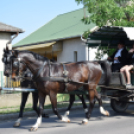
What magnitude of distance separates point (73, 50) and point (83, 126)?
41.3ft

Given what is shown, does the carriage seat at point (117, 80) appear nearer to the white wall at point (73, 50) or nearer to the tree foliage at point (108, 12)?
the tree foliage at point (108, 12)

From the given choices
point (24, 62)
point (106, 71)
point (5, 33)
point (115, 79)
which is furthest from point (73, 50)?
point (24, 62)

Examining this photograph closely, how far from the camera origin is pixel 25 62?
24.0 ft

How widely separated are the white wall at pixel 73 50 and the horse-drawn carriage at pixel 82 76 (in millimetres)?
8571

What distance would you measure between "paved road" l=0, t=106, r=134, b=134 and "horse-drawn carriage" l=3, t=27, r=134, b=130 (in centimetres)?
30

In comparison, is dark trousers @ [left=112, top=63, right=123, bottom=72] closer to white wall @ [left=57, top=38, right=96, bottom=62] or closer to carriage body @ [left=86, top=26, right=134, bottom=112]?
carriage body @ [left=86, top=26, right=134, bottom=112]

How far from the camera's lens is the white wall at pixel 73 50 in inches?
737

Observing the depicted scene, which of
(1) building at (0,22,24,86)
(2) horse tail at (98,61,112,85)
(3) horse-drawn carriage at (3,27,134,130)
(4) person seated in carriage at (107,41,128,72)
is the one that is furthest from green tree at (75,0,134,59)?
(2) horse tail at (98,61,112,85)

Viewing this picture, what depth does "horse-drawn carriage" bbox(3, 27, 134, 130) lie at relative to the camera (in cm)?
727

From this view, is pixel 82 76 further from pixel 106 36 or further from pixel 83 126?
pixel 106 36

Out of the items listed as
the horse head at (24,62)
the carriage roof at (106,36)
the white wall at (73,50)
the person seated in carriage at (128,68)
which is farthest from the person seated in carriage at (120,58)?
the white wall at (73,50)

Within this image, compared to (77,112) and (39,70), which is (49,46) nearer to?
(77,112)

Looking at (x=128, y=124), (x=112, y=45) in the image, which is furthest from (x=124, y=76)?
(x=112, y=45)

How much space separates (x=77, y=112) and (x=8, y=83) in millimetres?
3537
